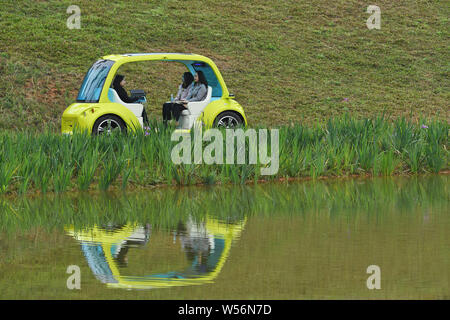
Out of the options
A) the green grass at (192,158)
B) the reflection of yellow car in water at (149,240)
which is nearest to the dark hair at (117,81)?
the green grass at (192,158)

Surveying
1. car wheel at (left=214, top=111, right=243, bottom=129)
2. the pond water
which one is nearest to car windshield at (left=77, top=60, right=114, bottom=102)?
car wheel at (left=214, top=111, right=243, bottom=129)

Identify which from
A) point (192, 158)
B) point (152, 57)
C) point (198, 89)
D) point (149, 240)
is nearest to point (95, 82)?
point (152, 57)

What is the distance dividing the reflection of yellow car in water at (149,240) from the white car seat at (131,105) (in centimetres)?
662

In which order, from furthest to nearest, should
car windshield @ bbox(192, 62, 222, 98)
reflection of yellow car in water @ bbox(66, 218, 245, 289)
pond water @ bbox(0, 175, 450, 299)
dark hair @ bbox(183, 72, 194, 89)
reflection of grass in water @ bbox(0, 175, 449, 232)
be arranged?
dark hair @ bbox(183, 72, 194, 89) < car windshield @ bbox(192, 62, 222, 98) < reflection of grass in water @ bbox(0, 175, 449, 232) < reflection of yellow car in water @ bbox(66, 218, 245, 289) < pond water @ bbox(0, 175, 450, 299)

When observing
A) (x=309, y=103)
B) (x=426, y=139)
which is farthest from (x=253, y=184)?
(x=309, y=103)

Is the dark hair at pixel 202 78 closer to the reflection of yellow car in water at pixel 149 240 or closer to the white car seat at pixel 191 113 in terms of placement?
the white car seat at pixel 191 113

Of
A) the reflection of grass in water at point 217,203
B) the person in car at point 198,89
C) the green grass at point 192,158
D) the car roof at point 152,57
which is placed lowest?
the reflection of grass in water at point 217,203

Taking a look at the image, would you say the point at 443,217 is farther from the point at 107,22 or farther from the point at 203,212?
the point at 107,22

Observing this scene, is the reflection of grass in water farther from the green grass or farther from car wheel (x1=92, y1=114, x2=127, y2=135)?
car wheel (x1=92, y1=114, x2=127, y2=135)

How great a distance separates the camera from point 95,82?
1823cm

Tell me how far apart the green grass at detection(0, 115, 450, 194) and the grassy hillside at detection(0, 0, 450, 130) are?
7.73m

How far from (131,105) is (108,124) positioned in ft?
2.25

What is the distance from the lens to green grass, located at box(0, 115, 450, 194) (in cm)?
1420

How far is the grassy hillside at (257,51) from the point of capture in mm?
25938
